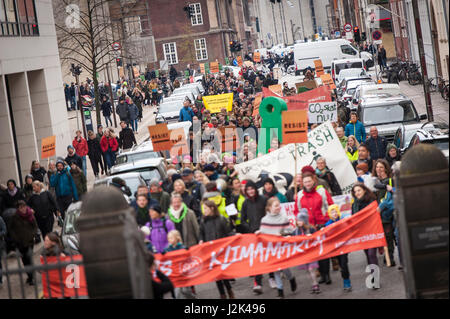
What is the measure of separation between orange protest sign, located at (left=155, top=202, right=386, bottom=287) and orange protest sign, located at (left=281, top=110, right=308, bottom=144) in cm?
397

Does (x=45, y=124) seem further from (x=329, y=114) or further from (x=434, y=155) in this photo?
(x=434, y=155)

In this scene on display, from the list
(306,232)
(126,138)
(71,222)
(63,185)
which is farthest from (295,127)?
(126,138)

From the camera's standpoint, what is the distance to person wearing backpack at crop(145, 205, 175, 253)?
12.9 m

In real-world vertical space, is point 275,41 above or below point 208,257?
above

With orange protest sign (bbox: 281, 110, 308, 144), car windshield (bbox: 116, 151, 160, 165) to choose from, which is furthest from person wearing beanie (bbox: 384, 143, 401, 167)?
car windshield (bbox: 116, 151, 160, 165)

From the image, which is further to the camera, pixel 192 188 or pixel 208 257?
pixel 192 188

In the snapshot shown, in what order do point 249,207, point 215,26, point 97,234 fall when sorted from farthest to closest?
point 215,26 → point 249,207 → point 97,234

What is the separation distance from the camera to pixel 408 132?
834 inches

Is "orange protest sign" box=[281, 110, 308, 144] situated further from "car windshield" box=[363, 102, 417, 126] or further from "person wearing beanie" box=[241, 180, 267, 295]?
"car windshield" box=[363, 102, 417, 126]

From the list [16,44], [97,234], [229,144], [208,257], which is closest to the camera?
[97,234]

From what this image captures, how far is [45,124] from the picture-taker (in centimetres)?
3192

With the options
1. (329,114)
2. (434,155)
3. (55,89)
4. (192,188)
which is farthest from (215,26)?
(434,155)

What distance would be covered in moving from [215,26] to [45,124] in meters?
70.0

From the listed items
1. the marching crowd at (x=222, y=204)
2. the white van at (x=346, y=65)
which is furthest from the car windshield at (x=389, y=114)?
the white van at (x=346, y=65)
